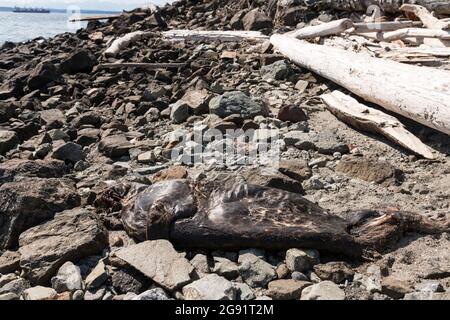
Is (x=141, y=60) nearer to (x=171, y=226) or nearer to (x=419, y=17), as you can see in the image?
(x=419, y=17)

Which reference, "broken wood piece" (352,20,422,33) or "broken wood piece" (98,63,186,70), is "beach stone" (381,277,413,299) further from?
"broken wood piece" (98,63,186,70)

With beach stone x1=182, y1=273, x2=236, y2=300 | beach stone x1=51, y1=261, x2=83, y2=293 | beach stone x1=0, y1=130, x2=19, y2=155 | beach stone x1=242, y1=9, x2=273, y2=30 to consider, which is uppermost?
beach stone x1=242, y1=9, x2=273, y2=30

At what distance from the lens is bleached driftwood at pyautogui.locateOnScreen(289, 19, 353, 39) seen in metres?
8.05

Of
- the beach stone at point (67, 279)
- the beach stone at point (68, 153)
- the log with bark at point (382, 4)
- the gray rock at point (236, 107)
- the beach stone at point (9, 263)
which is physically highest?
the log with bark at point (382, 4)

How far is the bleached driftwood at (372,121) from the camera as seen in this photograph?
4258mm

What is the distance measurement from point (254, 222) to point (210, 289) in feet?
1.99

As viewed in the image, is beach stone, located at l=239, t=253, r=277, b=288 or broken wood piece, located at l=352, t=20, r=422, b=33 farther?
broken wood piece, located at l=352, t=20, r=422, b=33

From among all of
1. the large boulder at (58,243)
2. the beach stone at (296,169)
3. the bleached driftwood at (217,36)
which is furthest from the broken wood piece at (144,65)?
the large boulder at (58,243)

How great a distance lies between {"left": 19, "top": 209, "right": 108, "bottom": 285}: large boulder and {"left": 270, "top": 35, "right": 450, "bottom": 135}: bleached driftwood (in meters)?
2.95

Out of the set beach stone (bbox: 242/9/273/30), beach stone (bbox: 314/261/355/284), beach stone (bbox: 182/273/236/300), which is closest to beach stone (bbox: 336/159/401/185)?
beach stone (bbox: 314/261/355/284)

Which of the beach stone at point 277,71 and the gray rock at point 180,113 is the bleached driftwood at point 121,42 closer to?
the beach stone at point 277,71

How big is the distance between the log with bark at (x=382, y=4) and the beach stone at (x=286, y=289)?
273 inches

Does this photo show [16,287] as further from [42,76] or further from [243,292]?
[42,76]
